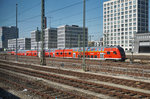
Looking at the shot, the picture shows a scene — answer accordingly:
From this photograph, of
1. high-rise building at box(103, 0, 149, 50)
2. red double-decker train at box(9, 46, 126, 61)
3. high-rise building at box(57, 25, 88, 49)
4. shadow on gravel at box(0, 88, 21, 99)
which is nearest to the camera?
shadow on gravel at box(0, 88, 21, 99)

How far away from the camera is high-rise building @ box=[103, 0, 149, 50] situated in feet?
372

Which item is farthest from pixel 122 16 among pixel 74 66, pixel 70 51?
pixel 74 66

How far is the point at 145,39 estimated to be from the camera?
259 feet

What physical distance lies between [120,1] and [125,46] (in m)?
34.2

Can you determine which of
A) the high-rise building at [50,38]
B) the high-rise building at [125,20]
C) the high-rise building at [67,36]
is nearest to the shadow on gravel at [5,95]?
the high-rise building at [125,20]

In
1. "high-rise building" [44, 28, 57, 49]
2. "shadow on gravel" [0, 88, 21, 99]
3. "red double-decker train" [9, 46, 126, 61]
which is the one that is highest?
"high-rise building" [44, 28, 57, 49]

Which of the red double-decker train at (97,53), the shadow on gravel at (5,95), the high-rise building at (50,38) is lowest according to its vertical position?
the shadow on gravel at (5,95)

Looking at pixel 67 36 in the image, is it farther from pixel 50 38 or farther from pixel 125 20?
pixel 125 20

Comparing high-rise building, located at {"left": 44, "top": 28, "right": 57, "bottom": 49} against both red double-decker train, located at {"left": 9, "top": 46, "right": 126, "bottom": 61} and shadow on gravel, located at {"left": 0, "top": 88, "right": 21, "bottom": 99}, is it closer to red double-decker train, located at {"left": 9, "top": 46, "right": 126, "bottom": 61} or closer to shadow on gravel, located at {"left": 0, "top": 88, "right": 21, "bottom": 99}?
red double-decker train, located at {"left": 9, "top": 46, "right": 126, "bottom": 61}

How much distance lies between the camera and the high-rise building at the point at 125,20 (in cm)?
11331

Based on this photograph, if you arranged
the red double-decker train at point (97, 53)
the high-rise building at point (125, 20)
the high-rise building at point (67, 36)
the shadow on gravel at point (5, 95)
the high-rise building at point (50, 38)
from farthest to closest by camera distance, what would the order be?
the high-rise building at point (50, 38)
the high-rise building at point (67, 36)
the high-rise building at point (125, 20)
the red double-decker train at point (97, 53)
the shadow on gravel at point (5, 95)

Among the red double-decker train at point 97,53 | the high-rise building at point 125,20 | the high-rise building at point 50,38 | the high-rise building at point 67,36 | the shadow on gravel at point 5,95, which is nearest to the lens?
the shadow on gravel at point 5,95

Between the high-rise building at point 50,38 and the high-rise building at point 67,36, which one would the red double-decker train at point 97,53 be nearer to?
the high-rise building at point 67,36

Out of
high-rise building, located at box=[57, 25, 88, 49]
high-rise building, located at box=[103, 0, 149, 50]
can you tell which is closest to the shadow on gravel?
high-rise building, located at box=[103, 0, 149, 50]
